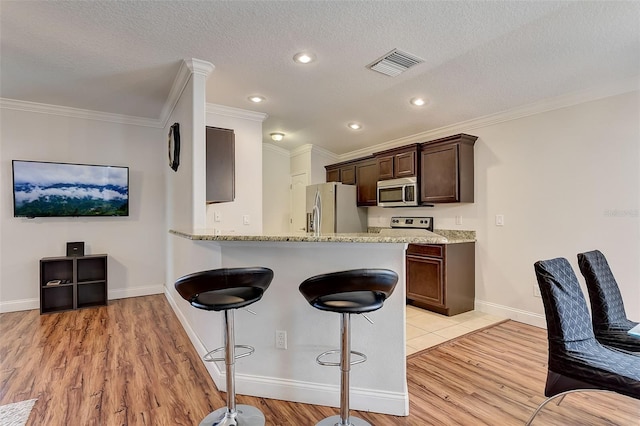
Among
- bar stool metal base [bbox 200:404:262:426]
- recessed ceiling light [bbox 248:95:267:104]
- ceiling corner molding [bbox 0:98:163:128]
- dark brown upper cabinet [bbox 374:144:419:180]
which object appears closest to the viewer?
bar stool metal base [bbox 200:404:262:426]

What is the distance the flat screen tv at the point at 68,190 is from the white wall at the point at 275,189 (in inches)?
87.4

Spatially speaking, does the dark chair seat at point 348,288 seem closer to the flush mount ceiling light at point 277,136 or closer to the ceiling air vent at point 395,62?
the ceiling air vent at point 395,62

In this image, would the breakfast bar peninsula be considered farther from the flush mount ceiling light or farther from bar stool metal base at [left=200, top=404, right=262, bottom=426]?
the flush mount ceiling light

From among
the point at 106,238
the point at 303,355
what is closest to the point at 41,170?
the point at 106,238

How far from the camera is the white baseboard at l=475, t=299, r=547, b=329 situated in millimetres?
3455

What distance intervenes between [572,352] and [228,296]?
171 centimetres

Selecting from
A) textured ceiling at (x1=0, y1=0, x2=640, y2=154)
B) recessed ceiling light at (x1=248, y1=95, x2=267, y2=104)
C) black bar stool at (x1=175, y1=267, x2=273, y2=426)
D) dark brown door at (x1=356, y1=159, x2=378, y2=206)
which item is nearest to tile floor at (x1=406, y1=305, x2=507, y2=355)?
black bar stool at (x1=175, y1=267, x2=273, y2=426)

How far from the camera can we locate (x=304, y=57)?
2.80 metres

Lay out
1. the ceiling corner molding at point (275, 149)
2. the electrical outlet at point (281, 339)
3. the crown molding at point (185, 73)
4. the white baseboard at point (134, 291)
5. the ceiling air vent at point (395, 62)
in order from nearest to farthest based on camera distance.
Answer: the electrical outlet at point (281, 339) → the ceiling air vent at point (395, 62) → the crown molding at point (185, 73) → the white baseboard at point (134, 291) → the ceiling corner molding at point (275, 149)

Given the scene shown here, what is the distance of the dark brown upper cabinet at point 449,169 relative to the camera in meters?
3.92

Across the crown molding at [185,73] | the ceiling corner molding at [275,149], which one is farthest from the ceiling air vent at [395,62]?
the ceiling corner molding at [275,149]

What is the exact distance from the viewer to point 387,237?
1.83 meters

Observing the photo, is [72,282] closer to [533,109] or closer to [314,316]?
[314,316]

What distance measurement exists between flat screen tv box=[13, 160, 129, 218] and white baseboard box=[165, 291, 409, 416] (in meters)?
3.12
